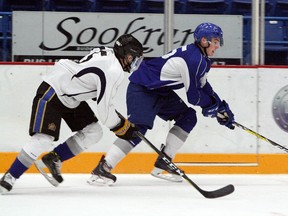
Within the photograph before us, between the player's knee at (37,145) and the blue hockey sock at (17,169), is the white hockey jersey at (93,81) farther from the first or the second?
the blue hockey sock at (17,169)

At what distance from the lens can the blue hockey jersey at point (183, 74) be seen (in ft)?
A: 12.3

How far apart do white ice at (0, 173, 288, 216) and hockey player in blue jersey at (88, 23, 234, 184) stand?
211mm

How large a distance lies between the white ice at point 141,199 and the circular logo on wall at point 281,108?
1.70ft

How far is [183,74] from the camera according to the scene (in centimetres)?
377

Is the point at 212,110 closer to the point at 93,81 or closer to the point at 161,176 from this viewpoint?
the point at 161,176

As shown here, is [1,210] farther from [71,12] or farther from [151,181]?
[71,12]

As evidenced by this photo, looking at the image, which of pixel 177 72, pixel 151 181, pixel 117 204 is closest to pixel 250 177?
pixel 151 181

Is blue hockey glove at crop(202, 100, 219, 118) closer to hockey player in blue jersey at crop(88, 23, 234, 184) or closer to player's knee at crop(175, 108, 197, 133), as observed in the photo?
hockey player in blue jersey at crop(88, 23, 234, 184)

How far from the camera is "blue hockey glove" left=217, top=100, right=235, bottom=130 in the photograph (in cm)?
391

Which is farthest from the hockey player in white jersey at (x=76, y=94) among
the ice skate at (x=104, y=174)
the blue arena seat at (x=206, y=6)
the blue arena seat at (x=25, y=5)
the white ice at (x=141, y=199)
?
the blue arena seat at (x=206, y=6)

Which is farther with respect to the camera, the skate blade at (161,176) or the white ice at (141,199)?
the skate blade at (161,176)

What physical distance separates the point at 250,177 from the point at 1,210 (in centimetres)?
207

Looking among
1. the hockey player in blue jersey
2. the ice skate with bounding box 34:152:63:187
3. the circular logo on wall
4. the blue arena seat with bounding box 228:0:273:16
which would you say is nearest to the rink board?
the circular logo on wall

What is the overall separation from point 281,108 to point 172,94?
3.32 ft
